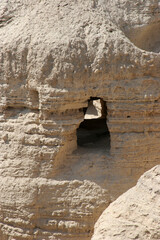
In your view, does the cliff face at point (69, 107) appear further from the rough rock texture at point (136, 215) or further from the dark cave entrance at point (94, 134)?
the rough rock texture at point (136, 215)

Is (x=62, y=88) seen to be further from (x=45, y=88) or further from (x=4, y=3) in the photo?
(x=4, y=3)

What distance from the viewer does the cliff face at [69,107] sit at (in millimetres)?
6246

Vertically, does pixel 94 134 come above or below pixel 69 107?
below

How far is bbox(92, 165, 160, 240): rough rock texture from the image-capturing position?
146 inches

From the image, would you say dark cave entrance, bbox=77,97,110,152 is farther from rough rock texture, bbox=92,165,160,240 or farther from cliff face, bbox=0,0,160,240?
→ rough rock texture, bbox=92,165,160,240

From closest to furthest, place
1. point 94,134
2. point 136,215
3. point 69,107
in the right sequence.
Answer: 1. point 136,215
2. point 69,107
3. point 94,134

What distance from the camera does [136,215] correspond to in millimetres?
3816

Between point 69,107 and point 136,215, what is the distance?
2.75 metres

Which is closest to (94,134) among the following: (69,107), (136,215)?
(69,107)

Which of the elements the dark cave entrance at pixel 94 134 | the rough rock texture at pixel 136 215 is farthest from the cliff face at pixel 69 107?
the rough rock texture at pixel 136 215

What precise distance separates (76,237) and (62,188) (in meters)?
0.78

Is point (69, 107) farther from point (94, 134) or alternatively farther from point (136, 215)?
point (136, 215)

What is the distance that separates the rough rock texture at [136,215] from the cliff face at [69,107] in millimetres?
2429

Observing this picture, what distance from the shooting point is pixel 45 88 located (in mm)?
6262
